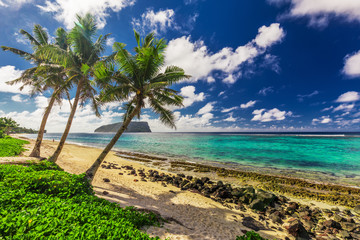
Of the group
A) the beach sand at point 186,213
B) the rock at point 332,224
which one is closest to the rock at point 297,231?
the beach sand at point 186,213

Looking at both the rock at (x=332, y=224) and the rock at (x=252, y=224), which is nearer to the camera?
the rock at (x=252, y=224)

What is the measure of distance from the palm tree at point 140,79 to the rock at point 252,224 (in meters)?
6.66

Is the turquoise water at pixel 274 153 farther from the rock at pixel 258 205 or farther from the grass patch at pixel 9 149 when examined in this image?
the grass patch at pixel 9 149

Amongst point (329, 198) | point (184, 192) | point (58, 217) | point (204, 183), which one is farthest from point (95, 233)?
point (329, 198)

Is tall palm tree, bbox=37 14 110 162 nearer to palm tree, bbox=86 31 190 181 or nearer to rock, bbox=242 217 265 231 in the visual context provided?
palm tree, bbox=86 31 190 181

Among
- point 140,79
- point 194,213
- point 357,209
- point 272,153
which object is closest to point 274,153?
point 272,153

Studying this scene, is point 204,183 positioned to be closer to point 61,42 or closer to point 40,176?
point 40,176

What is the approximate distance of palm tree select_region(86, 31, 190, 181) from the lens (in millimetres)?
8148

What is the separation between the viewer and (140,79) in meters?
9.02

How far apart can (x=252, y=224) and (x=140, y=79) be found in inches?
387

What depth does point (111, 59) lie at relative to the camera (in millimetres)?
11133

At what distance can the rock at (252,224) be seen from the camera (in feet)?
22.0

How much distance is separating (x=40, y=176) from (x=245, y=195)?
1091cm

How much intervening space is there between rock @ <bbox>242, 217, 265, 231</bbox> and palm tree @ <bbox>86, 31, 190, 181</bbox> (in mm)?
6660
